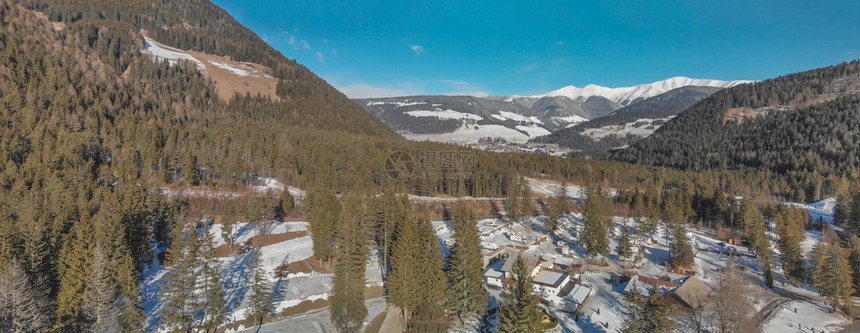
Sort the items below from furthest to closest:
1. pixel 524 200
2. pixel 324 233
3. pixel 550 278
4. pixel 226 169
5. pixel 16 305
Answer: pixel 524 200, pixel 226 169, pixel 550 278, pixel 324 233, pixel 16 305

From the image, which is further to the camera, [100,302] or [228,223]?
[228,223]

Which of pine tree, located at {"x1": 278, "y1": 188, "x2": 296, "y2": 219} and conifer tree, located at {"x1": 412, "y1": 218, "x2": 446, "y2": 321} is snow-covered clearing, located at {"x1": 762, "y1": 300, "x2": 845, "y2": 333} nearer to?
conifer tree, located at {"x1": 412, "y1": 218, "x2": 446, "y2": 321}

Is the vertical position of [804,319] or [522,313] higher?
[522,313]

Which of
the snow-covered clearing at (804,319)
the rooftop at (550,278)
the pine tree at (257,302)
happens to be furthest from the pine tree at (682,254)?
the pine tree at (257,302)

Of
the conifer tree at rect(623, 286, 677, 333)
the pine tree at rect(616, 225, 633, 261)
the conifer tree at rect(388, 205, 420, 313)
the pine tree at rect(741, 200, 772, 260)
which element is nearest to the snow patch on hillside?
the conifer tree at rect(388, 205, 420, 313)

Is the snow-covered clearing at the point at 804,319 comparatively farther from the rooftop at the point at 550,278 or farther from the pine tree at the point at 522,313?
the pine tree at the point at 522,313

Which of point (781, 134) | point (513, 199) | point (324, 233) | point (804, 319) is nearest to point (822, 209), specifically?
point (781, 134)

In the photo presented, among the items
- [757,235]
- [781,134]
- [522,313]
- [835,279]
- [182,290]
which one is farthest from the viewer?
[781,134]

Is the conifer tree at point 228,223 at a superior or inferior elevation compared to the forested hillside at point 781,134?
inferior

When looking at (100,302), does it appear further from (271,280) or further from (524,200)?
(524,200)
